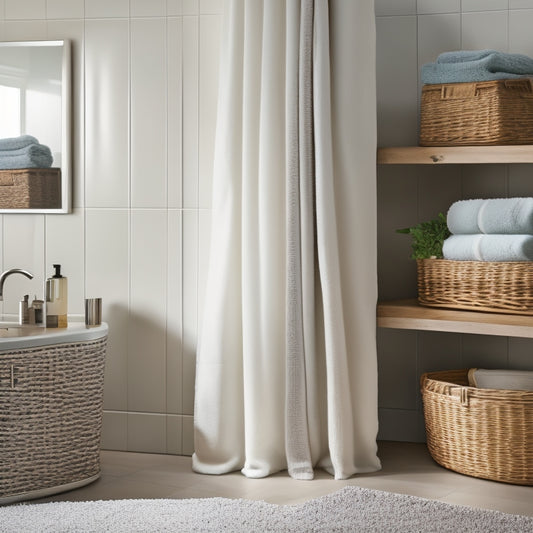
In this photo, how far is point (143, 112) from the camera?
9.92ft

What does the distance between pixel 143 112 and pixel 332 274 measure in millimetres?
877

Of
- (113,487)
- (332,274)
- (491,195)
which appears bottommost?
(113,487)

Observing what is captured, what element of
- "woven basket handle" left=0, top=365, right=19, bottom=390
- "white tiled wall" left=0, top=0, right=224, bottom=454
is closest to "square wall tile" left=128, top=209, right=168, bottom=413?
"white tiled wall" left=0, top=0, right=224, bottom=454

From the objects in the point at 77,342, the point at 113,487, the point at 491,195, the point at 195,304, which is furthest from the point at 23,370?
the point at 491,195

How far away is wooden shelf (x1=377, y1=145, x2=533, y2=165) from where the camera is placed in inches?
104

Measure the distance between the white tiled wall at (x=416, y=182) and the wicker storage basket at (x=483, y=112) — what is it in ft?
0.86

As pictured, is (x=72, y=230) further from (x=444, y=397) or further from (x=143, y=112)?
(x=444, y=397)

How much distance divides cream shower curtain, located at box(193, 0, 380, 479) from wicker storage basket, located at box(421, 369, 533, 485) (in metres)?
0.21

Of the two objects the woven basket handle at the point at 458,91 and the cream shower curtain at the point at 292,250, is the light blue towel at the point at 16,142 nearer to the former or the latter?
the cream shower curtain at the point at 292,250

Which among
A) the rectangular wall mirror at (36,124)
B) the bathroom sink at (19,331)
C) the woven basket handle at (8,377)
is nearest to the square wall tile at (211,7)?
the rectangular wall mirror at (36,124)

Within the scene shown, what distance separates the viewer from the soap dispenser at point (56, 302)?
2760 millimetres

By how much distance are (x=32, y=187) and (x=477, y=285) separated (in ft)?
4.94

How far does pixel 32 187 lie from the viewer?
3.08m

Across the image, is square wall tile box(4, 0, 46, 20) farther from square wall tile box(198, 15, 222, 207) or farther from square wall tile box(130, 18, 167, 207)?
square wall tile box(198, 15, 222, 207)
